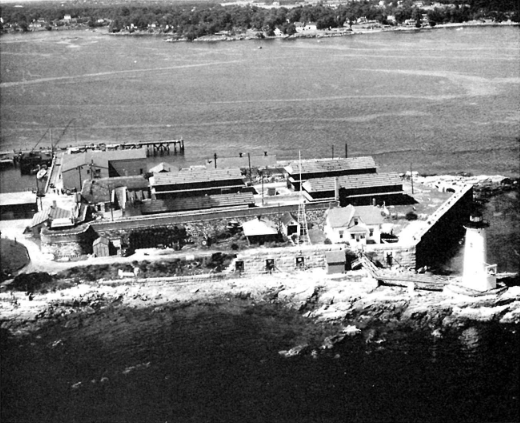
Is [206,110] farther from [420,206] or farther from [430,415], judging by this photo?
[430,415]

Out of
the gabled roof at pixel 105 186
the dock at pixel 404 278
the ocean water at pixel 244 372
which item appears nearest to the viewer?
the ocean water at pixel 244 372

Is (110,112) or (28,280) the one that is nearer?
(28,280)

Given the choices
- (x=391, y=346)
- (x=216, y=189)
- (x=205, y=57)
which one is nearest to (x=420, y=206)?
(x=216, y=189)

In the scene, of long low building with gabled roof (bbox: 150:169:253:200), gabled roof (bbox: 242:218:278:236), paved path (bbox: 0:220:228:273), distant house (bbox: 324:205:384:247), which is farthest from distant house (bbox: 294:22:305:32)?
paved path (bbox: 0:220:228:273)

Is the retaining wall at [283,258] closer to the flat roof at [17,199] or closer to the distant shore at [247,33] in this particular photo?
the flat roof at [17,199]

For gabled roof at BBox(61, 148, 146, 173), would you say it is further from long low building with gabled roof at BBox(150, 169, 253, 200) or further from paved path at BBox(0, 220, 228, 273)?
paved path at BBox(0, 220, 228, 273)

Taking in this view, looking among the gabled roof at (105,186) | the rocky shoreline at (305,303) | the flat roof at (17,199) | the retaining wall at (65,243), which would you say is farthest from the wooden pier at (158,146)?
the rocky shoreline at (305,303)
